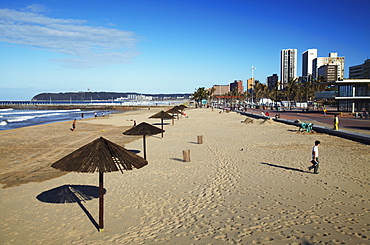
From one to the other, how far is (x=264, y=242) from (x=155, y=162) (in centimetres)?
808

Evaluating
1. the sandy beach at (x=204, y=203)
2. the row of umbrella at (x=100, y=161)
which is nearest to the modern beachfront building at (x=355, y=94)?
the sandy beach at (x=204, y=203)

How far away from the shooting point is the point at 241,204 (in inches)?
309

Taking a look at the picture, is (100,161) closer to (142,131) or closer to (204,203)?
(204,203)

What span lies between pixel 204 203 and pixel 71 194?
4294mm

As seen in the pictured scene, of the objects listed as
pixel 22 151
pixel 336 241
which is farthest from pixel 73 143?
pixel 336 241

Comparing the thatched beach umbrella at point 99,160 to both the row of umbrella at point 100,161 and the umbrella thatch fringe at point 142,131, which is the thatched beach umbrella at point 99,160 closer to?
the row of umbrella at point 100,161

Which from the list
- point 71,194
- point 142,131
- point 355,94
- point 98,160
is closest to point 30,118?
point 142,131

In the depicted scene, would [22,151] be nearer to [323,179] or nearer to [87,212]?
[87,212]

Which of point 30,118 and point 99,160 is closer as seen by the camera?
point 99,160

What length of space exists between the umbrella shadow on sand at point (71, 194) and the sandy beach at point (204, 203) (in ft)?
0.47

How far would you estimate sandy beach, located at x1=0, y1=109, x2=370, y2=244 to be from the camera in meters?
6.16

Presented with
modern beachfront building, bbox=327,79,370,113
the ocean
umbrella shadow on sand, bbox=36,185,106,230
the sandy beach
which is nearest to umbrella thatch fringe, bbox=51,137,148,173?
the sandy beach

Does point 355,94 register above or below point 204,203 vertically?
above

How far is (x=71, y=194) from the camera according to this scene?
9016 mm
